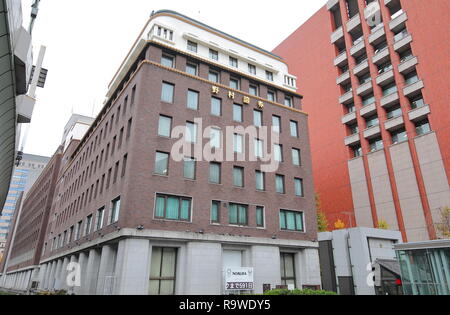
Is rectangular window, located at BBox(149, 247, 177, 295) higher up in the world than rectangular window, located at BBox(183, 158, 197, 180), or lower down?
lower down

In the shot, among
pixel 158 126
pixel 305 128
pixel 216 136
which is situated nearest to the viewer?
pixel 158 126

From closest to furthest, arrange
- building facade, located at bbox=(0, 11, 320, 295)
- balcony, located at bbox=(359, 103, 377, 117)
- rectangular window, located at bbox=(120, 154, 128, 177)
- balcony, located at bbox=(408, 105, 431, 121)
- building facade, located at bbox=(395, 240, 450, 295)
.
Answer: building facade, located at bbox=(395, 240, 450, 295) < building facade, located at bbox=(0, 11, 320, 295) < rectangular window, located at bbox=(120, 154, 128, 177) < balcony, located at bbox=(408, 105, 431, 121) < balcony, located at bbox=(359, 103, 377, 117)

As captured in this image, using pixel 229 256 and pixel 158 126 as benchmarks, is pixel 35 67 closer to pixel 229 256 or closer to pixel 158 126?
pixel 158 126

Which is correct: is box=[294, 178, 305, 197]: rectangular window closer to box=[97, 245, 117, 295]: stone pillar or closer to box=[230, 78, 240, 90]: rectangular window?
box=[230, 78, 240, 90]: rectangular window

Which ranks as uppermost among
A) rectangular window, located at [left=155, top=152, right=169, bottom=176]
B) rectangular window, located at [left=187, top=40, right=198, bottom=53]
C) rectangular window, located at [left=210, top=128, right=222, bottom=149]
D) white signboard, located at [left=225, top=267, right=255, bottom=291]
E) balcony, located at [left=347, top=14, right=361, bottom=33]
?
balcony, located at [left=347, top=14, right=361, bottom=33]

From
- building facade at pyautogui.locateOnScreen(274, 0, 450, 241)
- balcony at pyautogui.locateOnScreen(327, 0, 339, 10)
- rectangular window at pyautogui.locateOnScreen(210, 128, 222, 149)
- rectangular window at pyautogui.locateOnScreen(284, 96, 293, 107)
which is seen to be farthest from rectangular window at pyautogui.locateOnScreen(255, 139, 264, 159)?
balcony at pyautogui.locateOnScreen(327, 0, 339, 10)

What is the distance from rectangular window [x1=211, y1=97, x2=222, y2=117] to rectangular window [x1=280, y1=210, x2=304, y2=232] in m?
12.3

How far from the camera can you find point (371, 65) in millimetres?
50000

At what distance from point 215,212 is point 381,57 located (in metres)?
37.6

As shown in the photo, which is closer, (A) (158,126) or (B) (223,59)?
(A) (158,126)

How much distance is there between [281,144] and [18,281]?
87.5 metres

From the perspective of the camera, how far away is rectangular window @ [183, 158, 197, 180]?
→ 28.6 metres

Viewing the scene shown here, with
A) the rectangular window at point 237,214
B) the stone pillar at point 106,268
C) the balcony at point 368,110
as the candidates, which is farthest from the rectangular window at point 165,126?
the balcony at point 368,110

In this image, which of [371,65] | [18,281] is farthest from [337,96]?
[18,281]
